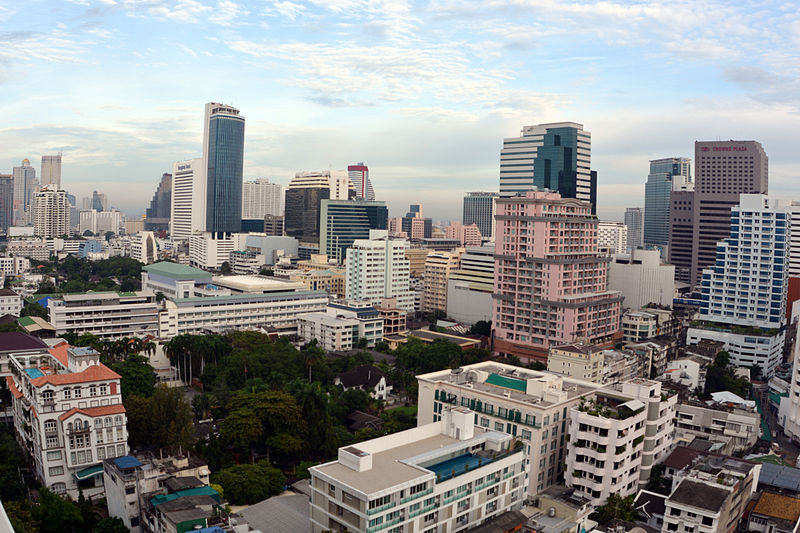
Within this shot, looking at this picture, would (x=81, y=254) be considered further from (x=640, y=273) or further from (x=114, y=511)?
(x=114, y=511)

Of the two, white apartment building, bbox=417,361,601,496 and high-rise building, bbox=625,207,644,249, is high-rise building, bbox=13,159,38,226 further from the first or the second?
white apartment building, bbox=417,361,601,496

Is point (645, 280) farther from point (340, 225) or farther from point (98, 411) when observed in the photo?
point (98, 411)

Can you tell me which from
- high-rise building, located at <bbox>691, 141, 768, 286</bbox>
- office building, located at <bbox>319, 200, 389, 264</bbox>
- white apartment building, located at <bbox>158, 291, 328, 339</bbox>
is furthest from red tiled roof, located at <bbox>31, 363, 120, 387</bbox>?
high-rise building, located at <bbox>691, 141, 768, 286</bbox>

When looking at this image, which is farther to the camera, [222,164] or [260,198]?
[260,198]

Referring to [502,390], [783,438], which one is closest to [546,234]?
[783,438]

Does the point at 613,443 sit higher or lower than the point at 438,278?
lower

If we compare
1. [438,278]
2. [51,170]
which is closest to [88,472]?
[438,278]
